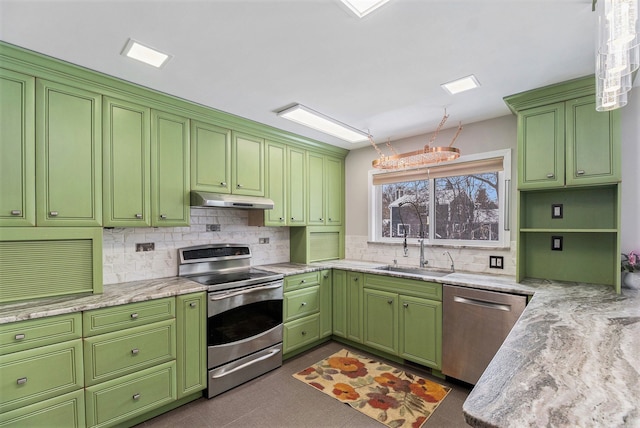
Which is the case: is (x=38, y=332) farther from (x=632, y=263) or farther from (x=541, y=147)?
(x=632, y=263)

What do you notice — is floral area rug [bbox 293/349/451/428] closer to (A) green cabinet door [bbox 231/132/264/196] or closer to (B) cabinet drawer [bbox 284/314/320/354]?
(B) cabinet drawer [bbox 284/314/320/354]

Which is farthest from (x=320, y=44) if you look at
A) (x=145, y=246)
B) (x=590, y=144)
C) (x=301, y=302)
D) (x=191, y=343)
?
(x=301, y=302)

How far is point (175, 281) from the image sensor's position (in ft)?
8.93

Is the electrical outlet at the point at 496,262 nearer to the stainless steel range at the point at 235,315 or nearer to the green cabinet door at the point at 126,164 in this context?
the stainless steel range at the point at 235,315

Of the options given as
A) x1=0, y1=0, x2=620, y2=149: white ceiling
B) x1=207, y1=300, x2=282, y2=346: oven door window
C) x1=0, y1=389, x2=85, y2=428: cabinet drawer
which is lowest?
x1=0, y1=389, x2=85, y2=428: cabinet drawer

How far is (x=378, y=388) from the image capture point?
2.67 m

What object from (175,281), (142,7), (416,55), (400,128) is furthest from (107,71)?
(400,128)

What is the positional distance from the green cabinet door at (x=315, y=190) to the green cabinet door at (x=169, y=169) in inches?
62.2

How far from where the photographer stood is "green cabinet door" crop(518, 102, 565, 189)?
2.45m

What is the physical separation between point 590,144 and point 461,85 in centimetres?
107

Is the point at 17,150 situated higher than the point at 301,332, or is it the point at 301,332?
the point at 17,150

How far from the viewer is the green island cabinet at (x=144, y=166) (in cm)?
235

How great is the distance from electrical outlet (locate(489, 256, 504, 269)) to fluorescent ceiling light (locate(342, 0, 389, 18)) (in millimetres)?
2646

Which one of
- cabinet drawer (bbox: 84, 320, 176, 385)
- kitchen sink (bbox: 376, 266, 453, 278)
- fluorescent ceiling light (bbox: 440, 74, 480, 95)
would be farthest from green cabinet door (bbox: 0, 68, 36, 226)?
kitchen sink (bbox: 376, 266, 453, 278)
